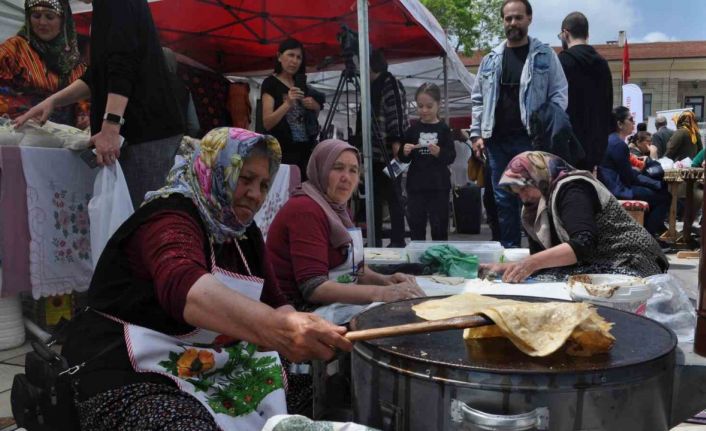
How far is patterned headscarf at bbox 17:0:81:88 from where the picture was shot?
131 inches

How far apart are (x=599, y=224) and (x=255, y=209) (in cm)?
172

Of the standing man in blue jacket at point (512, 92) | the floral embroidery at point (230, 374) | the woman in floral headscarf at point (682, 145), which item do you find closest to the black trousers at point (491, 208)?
the standing man in blue jacket at point (512, 92)

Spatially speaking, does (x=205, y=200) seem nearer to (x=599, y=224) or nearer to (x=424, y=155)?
(x=599, y=224)

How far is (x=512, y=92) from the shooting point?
4.01 metres

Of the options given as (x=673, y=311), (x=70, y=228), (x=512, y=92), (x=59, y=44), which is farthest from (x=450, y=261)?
(x=59, y=44)

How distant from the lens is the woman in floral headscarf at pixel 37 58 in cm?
338

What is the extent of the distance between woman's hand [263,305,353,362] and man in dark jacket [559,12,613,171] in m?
3.60

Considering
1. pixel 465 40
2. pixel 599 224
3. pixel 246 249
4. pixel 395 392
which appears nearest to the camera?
pixel 395 392

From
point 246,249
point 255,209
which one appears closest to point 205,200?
point 255,209

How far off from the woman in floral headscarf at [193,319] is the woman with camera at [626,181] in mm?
5374

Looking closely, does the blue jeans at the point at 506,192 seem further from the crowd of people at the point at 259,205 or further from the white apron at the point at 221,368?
the white apron at the point at 221,368

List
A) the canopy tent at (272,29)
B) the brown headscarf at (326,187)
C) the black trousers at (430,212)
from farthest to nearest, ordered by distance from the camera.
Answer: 1. the canopy tent at (272,29)
2. the black trousers at (430,212)
3. the brown headscarf at (326,187)

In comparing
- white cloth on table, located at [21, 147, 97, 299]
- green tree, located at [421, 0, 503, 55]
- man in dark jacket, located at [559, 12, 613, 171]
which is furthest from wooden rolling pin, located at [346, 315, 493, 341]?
green tree, located at [421, 0, 503, 55]

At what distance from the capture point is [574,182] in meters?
2.64
